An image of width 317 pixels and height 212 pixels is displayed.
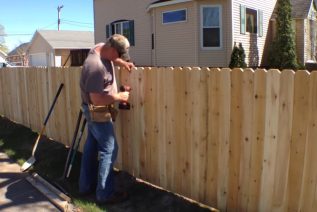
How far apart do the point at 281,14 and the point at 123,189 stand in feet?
51.1

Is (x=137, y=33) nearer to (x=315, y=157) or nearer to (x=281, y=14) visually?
(x=281, y=14)

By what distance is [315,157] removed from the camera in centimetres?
Result: 327

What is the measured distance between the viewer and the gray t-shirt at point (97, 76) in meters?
4.29

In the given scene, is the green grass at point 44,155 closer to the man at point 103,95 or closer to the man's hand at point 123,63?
the man at point 103,95

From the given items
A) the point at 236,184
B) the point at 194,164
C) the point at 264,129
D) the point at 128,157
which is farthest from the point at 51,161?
the point at 264,129

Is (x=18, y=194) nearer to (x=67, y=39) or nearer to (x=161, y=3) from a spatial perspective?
(x=161, y=3)

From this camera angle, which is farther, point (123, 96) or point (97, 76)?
point (123, 96)

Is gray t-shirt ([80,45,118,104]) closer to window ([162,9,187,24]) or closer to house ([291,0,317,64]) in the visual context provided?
window ([162,9,187,24])

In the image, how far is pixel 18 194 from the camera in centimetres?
508

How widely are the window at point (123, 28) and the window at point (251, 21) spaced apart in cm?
608

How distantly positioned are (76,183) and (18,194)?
73cm

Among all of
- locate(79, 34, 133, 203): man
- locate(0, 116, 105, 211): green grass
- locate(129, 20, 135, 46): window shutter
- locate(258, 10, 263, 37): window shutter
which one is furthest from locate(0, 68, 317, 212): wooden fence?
locate(129, 20, 135, 46): window shutter

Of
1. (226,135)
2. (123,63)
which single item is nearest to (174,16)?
(123,63)

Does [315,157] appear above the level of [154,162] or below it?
above
